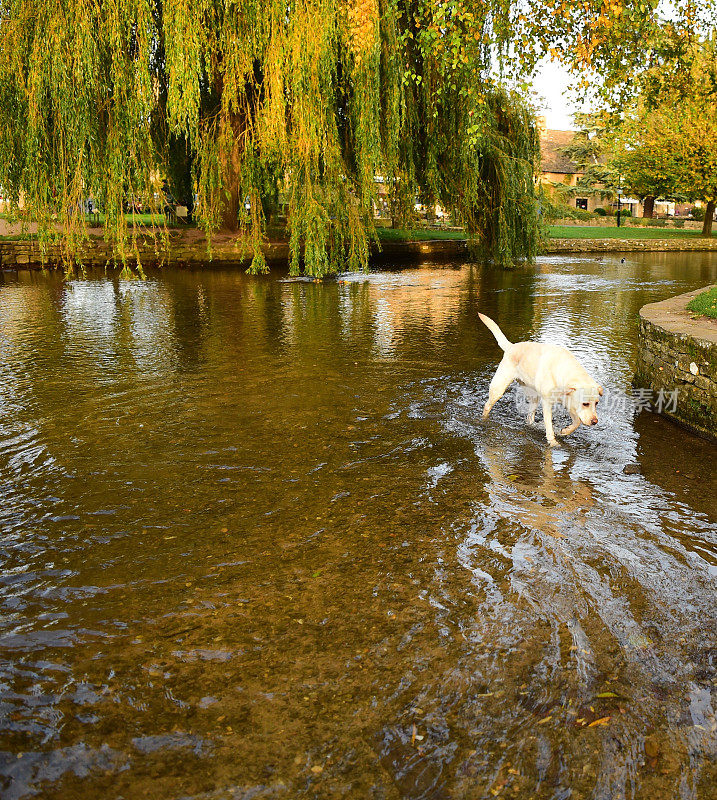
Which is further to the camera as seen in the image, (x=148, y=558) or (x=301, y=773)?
(x=148, y=558)

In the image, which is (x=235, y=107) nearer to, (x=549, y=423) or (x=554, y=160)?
(x=549, y=423)

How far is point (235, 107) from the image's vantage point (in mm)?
15008

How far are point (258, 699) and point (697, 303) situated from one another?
703 cm

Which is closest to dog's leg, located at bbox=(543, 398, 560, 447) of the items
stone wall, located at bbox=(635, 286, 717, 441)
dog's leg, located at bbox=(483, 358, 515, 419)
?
dog's leg, located at bbox=(483, 358, 515, 419)

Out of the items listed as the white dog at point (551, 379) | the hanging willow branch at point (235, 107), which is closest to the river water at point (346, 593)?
the white dog at point (551, 379)

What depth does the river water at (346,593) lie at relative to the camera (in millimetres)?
2713

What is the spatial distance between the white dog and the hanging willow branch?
23.2 ft

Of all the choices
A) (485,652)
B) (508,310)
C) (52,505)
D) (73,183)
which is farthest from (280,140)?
(485,652)

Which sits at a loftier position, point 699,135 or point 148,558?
point 699,135

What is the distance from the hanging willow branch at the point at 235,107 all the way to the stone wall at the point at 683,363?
5.97 meters

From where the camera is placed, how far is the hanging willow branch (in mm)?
13438

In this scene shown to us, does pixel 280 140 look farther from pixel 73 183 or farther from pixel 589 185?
pixel 589 185

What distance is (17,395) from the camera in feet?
25.3

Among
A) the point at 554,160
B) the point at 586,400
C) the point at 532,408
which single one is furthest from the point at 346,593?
the point at 554,160
